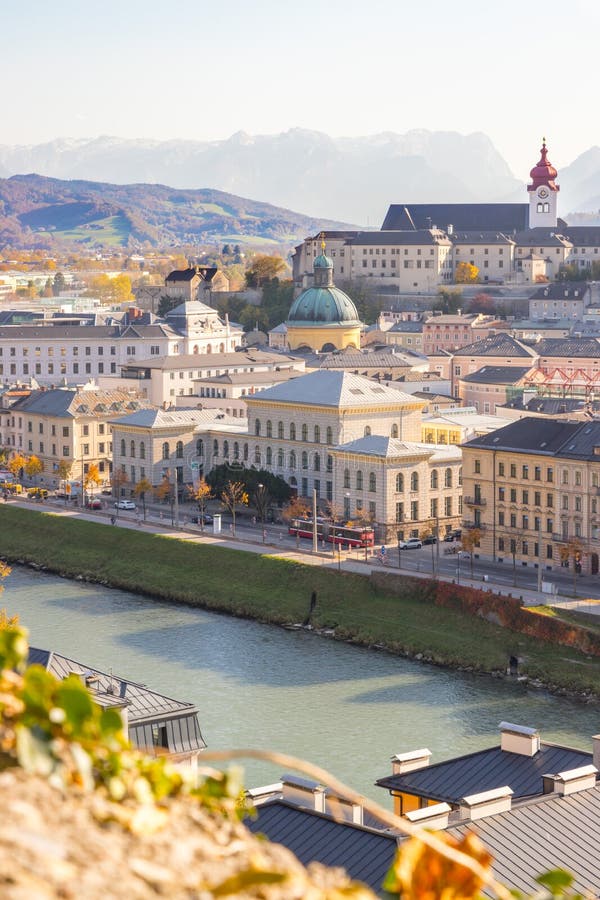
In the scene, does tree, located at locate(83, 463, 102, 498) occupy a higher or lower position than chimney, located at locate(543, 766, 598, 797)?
lower

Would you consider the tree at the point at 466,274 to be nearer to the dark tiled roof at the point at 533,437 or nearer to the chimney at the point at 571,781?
the dark tiled roof at the point at 533,437

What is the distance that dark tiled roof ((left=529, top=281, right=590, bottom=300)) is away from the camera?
10388cm

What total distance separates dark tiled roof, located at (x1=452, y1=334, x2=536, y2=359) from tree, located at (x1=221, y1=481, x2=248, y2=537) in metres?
26.7

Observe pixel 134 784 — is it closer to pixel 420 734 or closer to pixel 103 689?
pixel 103 689

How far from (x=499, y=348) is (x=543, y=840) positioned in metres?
69.5

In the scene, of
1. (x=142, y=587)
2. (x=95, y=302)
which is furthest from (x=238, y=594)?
(x=95, y=302)

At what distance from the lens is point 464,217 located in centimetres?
12888

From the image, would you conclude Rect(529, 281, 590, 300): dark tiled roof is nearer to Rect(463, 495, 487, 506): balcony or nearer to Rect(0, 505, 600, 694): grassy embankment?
Rect(0, 505, 600, 694): grassy embankment

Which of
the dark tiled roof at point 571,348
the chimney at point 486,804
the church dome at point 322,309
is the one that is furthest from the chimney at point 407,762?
the church dome at point 322,309

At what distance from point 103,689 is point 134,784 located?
18954 mm

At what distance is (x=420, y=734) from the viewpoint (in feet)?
101

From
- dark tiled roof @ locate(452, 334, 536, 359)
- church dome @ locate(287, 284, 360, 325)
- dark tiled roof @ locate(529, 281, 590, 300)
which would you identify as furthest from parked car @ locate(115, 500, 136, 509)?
dark tiled roof @ locate(529, 281, 590, 300)

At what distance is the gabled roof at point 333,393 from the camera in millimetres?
60156

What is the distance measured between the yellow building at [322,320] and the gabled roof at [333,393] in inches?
1027
